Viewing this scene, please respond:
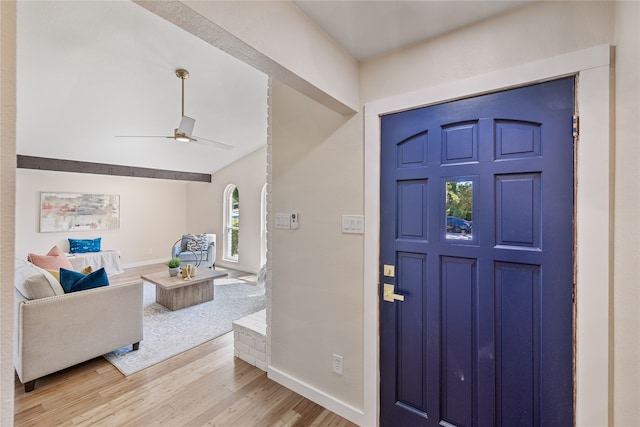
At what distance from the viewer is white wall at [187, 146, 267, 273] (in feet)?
19.5

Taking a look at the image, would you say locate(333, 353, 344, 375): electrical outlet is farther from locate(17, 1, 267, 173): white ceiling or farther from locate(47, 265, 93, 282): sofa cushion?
locate(17, 1, 267, 173): white ceiling

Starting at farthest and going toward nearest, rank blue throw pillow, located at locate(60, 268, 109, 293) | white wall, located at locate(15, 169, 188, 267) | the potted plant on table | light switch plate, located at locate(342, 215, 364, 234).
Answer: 1. white wall, located at locate(15, 169, 188, 267)
2. the potted plant on table
3. blue throw pillow, located at locate(60, 268, 109, 293)
4. light switch plate, located at locate(342, 215, 364, 234)

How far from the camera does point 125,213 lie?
6.33m

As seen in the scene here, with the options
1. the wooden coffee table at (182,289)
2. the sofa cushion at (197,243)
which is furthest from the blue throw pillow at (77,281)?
the sofa cushion at (197,243)

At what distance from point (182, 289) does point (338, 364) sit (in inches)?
112

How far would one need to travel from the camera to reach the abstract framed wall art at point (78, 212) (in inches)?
205

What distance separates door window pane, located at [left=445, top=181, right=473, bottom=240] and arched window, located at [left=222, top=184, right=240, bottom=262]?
19.2 feet

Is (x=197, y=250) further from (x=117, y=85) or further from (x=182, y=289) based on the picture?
(x=117, y=85)

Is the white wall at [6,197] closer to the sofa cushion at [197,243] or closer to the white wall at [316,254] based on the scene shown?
the white wall at [316,254]

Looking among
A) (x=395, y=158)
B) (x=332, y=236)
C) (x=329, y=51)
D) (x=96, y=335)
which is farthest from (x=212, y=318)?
(x=329, y=51)

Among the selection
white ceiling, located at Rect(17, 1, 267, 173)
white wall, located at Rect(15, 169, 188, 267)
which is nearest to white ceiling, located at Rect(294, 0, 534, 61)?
white ceiling, located at Rect(17, 1, 267, 173)

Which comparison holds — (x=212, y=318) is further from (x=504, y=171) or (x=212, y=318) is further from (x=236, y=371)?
(x=504, y=171)

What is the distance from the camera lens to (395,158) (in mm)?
1637

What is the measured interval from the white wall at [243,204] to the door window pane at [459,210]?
15.8 feet
